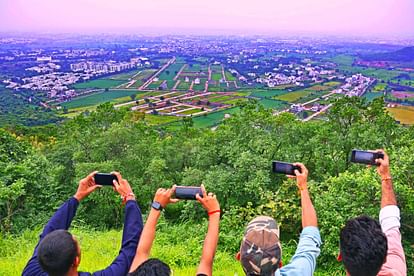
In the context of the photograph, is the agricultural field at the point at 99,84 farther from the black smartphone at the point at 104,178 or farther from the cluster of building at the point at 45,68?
the black smartphone at the point at 104,178

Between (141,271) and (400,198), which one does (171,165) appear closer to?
(400,198)

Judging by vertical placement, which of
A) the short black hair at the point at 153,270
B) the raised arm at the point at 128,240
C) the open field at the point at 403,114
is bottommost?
the open field at the point at 403,114

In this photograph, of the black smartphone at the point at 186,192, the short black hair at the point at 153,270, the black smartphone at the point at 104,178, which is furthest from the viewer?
the black smartphone at the point at 104,178

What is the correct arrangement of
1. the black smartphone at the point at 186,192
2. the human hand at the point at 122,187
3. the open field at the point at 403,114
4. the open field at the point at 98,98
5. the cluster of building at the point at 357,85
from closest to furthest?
1. the black smartphone at the point at 186,192
2. the human hand at the point at 122,187
3. the open field at the point at 403,114
4. the cluster of building at the point at 357,85
5. the open field at the point at 98,98

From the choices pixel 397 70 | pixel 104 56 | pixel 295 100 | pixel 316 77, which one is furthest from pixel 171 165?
pixel 104 56

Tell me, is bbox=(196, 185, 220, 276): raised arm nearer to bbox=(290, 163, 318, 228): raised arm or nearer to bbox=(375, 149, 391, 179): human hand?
bbox=(290, 163, 318, 228): raised arm

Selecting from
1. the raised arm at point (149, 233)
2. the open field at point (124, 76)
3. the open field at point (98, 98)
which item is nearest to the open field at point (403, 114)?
the raised arm at point (149, 233)
